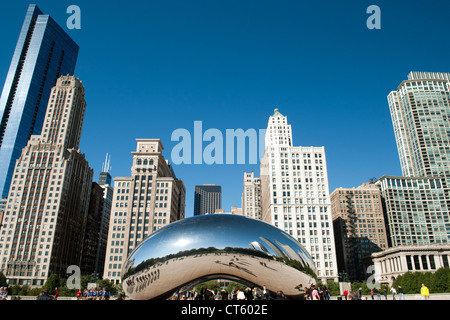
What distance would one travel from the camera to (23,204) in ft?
361

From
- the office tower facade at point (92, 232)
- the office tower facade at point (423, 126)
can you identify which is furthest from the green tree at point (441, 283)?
the office tower facade at point (92, 232)

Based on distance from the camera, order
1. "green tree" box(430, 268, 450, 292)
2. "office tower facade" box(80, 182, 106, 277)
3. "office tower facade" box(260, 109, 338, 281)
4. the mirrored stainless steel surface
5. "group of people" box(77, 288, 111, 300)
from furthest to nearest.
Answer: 1. "office tower facade" box(80, 182, 106, 277)
2. "office tower facade" box(260, 109, 338, 281)
3. "green tree" box(430, 268, 450, 292)
4. "group of people" box(77, 288, 111, 300)
5. the mirrored stainless steel surface

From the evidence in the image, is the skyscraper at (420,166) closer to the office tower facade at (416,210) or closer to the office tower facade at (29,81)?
the office tower facade at (416,210)

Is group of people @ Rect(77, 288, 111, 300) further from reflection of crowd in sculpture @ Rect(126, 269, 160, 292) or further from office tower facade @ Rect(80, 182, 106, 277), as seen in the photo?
office tower facade @ Rect(80, 182, 106, 277)

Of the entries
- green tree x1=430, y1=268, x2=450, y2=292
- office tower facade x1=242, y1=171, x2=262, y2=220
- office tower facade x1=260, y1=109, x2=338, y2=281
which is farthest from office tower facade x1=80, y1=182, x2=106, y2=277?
green tree x1=430, y1=268, x2=450, y2=292

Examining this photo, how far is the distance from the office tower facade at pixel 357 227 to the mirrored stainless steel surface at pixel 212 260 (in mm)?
131431

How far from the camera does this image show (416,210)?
471 feet

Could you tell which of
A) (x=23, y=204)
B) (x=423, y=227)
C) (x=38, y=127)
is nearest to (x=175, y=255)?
(x=23, y=204)

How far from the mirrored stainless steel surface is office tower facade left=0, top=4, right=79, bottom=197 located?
172 metres

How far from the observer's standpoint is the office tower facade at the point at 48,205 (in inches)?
4023

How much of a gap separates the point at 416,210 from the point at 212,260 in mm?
161456

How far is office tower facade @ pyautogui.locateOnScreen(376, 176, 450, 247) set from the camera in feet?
451

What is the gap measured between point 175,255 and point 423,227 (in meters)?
161
